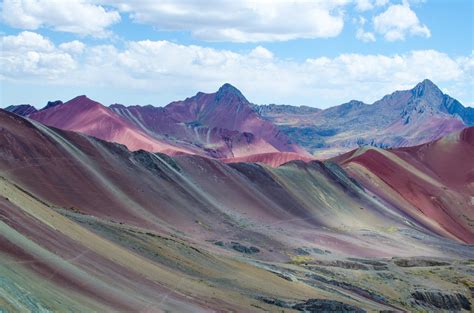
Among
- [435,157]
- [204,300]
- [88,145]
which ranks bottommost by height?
[204,300]

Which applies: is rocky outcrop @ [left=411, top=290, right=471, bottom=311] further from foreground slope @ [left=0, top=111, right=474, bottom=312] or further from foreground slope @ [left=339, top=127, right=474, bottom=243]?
foreground slope @ [left=339, top=127, right=474, bottom=243]

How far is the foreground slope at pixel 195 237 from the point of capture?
3462 cm

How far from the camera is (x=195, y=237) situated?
74062 millimetres

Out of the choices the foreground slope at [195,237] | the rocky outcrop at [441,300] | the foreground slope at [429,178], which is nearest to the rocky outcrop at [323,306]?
the foreground slope at [195,237]

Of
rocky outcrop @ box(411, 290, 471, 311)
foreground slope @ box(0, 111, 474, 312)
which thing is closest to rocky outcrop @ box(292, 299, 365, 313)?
foreground slope @ box(0, 111, 474, 312)

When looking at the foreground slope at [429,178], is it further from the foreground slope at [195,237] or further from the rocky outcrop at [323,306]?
the rocky outcrop at [323,306]

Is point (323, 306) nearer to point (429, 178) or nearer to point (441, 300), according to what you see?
point (441, 300)

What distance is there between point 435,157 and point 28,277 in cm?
15773

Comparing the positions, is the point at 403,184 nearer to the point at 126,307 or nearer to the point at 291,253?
the point at 291,253

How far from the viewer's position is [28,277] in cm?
2883

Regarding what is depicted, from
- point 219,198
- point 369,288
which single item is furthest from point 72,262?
point 219,198

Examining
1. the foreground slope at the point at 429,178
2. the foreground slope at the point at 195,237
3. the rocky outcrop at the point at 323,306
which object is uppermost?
the foreground slope at the point at 429,178

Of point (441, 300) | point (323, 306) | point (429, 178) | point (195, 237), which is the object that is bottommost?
point (323, 306)

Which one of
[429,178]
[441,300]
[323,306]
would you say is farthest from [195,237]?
[429,178]
